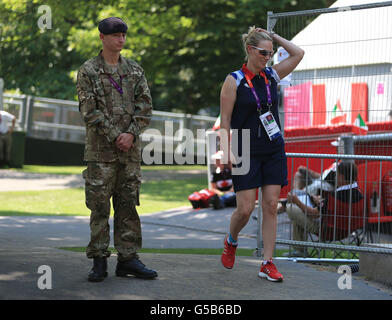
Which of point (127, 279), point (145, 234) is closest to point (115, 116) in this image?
point (127, 279)

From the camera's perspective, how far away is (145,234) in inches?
417

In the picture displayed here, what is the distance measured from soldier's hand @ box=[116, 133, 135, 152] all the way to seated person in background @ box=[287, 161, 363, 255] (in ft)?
8.76

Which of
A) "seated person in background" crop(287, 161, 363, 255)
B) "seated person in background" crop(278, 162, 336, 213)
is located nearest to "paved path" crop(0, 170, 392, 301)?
"seated person in background" crop(287, 161, 363, 255)

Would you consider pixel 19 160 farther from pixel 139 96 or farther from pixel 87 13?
pixel 139 96

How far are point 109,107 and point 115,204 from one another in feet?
2.55

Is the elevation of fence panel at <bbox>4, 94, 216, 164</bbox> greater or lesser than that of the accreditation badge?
greater

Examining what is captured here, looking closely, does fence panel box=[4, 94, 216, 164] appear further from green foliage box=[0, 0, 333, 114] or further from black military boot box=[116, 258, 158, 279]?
black military boot box=[116, 258, 158, 279]

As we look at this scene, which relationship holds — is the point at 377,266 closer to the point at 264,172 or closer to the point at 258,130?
the point at 264,172

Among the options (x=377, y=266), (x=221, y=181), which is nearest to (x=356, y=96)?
(x=377, y=266)

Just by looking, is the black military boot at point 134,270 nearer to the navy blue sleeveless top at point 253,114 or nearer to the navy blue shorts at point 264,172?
the navy blue shorts at point 264,172

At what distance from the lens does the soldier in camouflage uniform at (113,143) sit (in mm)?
5641

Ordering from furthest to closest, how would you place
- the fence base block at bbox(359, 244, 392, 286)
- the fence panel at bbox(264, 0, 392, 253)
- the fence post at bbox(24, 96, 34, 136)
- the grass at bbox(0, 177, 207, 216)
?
the fence post at bbox(24, 96, 34, 136), the grass at bbox(0, 177, 207, 216), the fence panel at bbox(264, 0, 392, 253), the fence base block at bbox(359, 244, 392, 286)

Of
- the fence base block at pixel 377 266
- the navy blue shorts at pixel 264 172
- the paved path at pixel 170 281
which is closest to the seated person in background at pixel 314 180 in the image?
the paved path at pixel 170 281

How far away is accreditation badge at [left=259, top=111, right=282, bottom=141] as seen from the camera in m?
6.09
